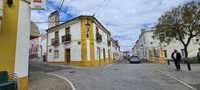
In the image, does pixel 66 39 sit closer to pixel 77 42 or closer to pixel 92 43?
pixel 77 42

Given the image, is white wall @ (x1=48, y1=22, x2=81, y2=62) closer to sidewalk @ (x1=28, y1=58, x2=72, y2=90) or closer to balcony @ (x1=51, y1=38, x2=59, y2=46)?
balcony @ (x1=51, y1=38, x2=59, y2=46)

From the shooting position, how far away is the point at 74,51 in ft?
95.0

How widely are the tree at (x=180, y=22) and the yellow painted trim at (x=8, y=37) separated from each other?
83.5 feet

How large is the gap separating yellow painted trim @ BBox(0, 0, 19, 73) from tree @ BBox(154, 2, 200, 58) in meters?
25.4

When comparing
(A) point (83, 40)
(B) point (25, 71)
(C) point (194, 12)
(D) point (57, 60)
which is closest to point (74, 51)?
(A) point (83, 40)

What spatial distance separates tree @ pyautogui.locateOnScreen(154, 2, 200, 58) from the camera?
29.0 metres

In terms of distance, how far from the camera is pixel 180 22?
30.3m

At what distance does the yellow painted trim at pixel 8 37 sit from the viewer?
8.09 meters

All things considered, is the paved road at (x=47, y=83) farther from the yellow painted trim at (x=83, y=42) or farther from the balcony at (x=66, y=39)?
the balcony at (x=66, y=39)

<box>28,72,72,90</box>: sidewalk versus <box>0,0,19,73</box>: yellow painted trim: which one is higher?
<box>0,0,19,73</box>: yellow painted trim

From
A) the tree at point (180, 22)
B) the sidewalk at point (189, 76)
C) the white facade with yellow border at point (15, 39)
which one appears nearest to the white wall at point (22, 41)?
the white facade with yellow border at point (15, 39)

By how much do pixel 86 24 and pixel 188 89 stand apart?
1891cm

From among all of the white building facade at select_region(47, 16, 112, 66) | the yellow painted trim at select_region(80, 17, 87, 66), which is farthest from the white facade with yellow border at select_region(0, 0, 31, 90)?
the yellow painted trim at select_region(80, 17, 87, 66)

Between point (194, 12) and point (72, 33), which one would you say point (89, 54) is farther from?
point (194, 12)
